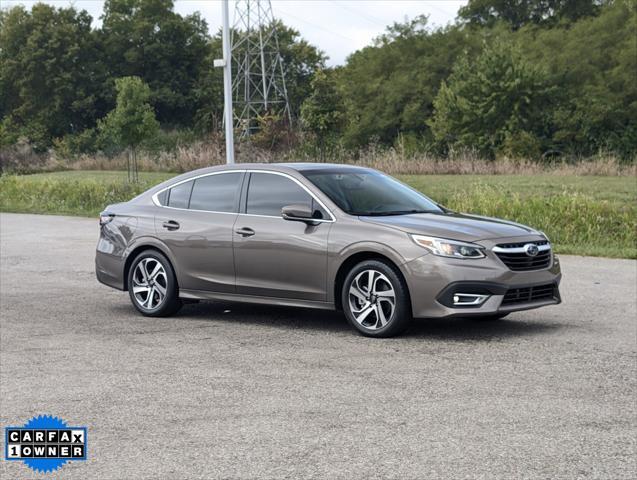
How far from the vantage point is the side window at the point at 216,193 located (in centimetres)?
1068

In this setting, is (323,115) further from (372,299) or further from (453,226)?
(372,299)

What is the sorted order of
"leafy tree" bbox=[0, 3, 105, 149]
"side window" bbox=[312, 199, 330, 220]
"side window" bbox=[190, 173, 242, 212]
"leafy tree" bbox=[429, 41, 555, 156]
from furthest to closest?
"leafy tree" bbox=[0, 3, 105, 149]
"leafy tree" bbox=[429, 41, 555, 156]
"side window" bbox=[190, 173, 242, 212]
"side window" bbox=[312, 199, 330, 220]

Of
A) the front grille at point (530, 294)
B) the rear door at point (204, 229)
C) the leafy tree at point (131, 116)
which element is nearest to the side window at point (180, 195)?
the rear door at point (204, 229)

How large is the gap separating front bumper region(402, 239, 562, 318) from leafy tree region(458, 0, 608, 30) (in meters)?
62.5

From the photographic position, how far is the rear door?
10469 millimetres

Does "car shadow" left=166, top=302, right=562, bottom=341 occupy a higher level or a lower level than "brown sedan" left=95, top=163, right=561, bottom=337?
lower

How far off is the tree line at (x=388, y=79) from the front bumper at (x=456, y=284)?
33931 mm

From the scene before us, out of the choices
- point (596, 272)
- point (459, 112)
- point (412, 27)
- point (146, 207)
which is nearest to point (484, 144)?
point (459, 112)

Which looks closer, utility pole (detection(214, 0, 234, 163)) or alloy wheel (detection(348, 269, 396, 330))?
alloy wheel (detection(348, 269, 396, 330))

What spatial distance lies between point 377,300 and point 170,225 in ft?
8.29

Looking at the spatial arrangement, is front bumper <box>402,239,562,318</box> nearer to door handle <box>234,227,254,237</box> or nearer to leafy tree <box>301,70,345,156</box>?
door handle <box>234,227,254,237</box>

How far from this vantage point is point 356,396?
286 inches

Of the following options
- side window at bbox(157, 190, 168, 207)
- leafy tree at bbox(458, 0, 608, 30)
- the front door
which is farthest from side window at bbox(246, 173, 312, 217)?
leafy tree at bbox(458, 0, 608, 30)

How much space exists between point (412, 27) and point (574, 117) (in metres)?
20.8
